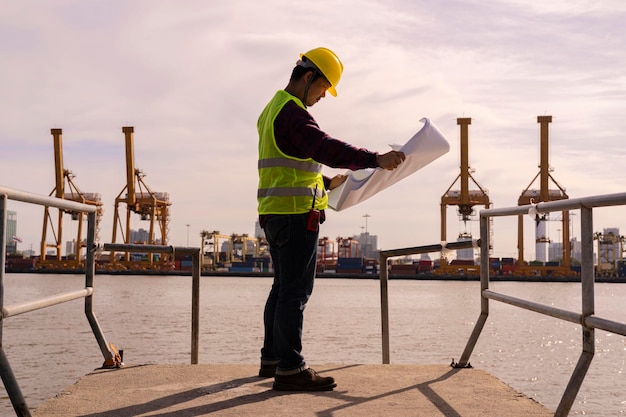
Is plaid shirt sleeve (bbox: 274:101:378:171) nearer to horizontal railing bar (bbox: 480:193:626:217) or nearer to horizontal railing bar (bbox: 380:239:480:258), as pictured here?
horizontal railing bar (bbox: 480:193:626:217)

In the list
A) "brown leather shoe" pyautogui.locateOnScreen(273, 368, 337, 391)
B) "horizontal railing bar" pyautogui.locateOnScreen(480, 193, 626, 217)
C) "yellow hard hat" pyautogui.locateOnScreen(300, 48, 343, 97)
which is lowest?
"brown leather shoe" pyautogui.locateOnScreen(273, 368, 337, 391)

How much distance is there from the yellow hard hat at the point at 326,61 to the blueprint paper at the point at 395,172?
0.41 metres

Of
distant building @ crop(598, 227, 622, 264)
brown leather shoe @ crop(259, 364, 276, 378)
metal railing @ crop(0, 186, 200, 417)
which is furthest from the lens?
distant building @ crop(598, 227, 622, 264)

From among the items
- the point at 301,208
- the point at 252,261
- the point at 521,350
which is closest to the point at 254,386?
the point at 301,208

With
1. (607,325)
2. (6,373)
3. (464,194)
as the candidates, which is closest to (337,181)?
(607,325)

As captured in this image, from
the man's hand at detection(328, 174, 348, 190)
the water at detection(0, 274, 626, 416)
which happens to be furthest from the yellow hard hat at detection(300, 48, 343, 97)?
the water at detection(0, 274, 626, 416)

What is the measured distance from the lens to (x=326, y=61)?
2990 mm

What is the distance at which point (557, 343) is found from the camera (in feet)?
51.4

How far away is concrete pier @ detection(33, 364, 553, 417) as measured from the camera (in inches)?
99.3

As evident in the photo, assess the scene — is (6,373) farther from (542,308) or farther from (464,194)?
(464,194)

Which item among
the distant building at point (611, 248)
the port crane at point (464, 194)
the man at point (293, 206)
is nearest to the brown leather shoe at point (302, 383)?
the man at point (293, 206)

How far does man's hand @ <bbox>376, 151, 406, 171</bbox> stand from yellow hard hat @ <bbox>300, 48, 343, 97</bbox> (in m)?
0.48

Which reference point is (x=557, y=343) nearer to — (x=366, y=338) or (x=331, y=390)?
(x=366, y=338)

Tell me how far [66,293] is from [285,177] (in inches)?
43.5
